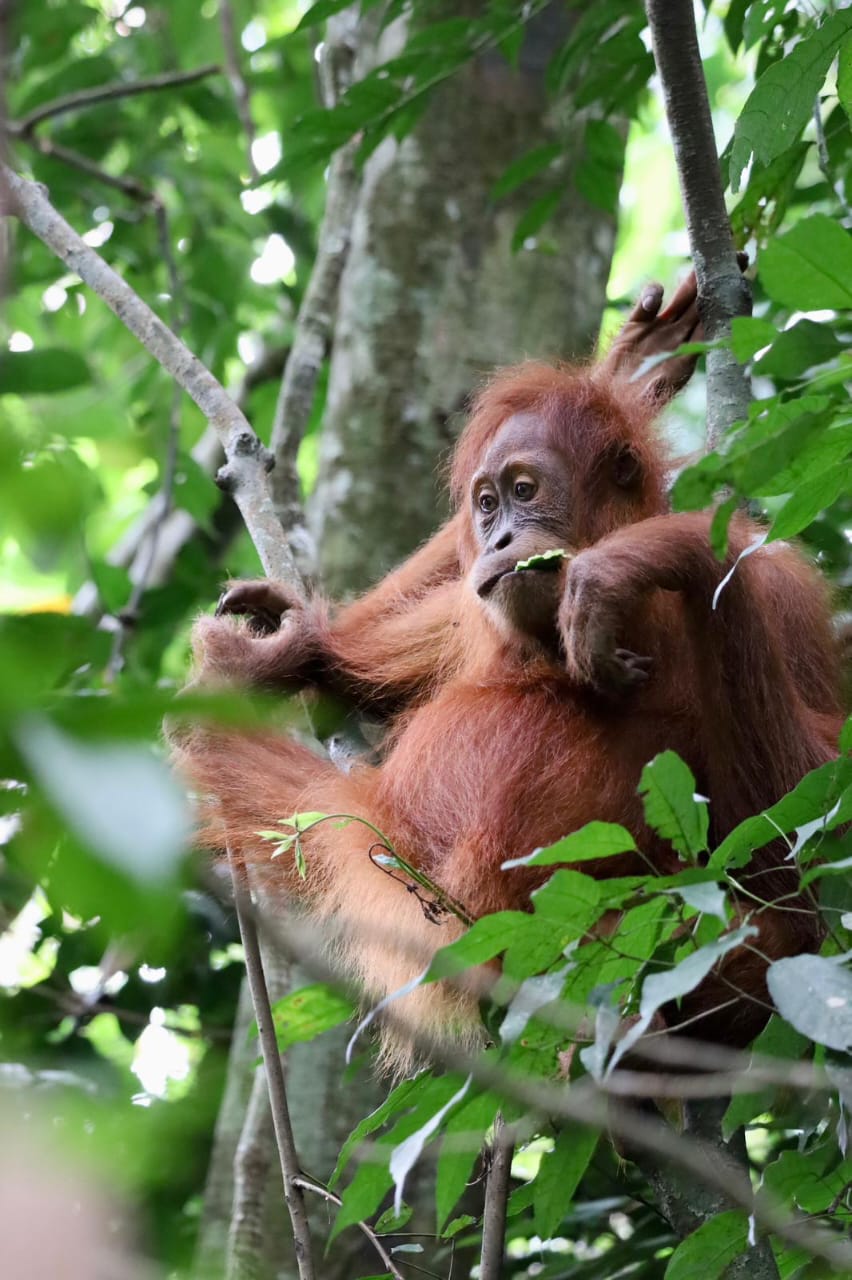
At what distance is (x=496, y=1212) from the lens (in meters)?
2.24

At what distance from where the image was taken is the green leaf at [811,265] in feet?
5.78

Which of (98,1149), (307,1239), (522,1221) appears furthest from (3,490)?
(522,1221)

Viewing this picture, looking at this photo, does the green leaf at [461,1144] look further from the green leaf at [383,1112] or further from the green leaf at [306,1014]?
the green leaf at [306,1014]

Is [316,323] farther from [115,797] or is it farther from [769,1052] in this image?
[115,797]

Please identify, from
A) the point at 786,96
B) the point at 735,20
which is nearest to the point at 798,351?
the point at 786,96

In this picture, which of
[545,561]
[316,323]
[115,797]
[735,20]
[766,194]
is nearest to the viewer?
[115,797]

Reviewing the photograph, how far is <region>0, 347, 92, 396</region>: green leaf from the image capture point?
6.54 ft

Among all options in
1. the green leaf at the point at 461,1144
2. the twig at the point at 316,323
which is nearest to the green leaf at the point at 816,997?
the green leaf at the point at 461,1144

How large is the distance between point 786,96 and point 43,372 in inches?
50.9

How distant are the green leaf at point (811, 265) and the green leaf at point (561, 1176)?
120 centimetres

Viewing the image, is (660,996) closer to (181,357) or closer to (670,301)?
(181,357)

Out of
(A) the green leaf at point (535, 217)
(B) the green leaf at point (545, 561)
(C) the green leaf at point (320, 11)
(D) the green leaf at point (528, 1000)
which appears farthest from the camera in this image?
(A) the green leaf at point (535, 217)

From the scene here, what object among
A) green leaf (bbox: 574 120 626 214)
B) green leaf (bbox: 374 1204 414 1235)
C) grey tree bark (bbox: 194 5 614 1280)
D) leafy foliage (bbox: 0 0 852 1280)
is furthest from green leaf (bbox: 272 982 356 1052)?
green leaf (bbox: 574 120 626 214)

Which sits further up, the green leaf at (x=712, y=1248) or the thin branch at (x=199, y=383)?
the thin branch at (x=199, y=383)
